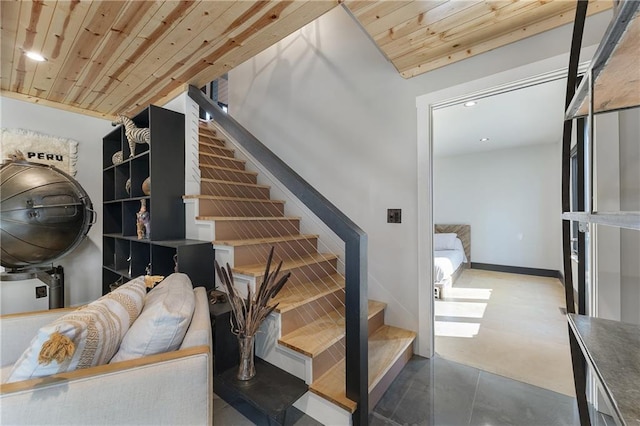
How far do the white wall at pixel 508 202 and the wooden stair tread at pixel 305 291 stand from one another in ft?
13.9

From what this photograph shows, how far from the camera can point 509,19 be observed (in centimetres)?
156

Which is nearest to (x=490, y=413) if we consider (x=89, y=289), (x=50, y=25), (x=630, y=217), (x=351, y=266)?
(x=351, y=266)

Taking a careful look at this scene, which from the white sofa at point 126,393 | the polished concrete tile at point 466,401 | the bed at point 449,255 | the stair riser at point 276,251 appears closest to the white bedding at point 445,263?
the bed at point 449,255

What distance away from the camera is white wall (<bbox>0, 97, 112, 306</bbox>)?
9.23 ft

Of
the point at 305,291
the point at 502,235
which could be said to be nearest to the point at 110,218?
the point at 305,291

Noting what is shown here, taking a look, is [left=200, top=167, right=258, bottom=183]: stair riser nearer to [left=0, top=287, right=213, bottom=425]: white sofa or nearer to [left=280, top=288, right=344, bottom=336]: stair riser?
[left=280, top=288, right=344, bottom=336]: stair riser

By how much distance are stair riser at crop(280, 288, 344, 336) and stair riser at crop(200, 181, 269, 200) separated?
1.51 metres

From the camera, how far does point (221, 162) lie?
323 centimetres

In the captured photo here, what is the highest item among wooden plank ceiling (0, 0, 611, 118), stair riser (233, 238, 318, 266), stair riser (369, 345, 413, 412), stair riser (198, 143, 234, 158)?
wooden plank ceiling (0, 0, 611, 118)

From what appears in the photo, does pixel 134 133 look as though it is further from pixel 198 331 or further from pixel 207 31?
pixel 198 331

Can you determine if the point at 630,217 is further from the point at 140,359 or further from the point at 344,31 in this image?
the point at 344,31

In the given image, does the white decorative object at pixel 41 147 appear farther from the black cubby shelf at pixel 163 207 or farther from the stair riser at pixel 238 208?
the stair riser at pixel 238 208

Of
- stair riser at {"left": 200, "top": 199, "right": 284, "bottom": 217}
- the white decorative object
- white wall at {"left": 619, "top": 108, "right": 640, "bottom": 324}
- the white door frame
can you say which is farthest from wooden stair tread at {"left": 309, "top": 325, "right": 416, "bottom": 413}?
the white decorative object

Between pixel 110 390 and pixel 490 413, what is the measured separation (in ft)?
6.22
